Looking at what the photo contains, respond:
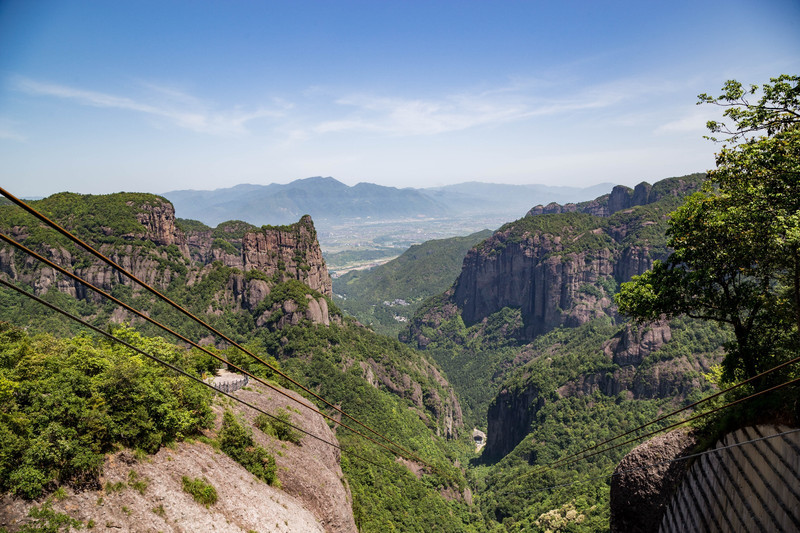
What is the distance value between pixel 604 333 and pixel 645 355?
44796 mm

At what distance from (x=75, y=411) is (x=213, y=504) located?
7.16 metres

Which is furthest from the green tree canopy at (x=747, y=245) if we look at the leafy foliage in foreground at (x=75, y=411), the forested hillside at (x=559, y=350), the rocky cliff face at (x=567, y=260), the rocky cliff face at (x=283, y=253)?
the rocky cliff face at (x=567, y=260)

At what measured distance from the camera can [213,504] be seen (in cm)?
1817

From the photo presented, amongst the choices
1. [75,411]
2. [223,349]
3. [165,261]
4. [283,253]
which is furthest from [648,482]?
[165,261]

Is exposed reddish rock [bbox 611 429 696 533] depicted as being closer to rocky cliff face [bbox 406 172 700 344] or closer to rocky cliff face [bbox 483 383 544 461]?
rocky cliff face [bbox 483 383 544 461]

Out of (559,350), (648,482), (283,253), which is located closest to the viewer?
(648,482)

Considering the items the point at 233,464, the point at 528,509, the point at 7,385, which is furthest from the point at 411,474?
the point at 7,385

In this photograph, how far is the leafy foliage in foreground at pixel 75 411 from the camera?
14.0 metres

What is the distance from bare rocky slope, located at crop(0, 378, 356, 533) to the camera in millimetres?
14695

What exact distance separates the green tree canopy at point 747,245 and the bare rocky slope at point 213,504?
21.6 metres

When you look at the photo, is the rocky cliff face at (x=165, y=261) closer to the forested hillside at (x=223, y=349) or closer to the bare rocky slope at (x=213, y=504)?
the forested hillside at (x=223, y=349)

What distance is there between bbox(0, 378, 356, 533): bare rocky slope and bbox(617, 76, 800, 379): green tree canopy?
2163 cm

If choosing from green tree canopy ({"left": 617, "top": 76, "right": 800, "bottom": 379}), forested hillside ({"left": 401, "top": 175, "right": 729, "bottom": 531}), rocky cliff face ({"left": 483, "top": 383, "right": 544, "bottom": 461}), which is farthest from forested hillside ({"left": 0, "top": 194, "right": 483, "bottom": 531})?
green tree canopy ({"left": 617, "top": 76, "right": 800, "bottom": 379})

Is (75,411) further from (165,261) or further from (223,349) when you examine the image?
(165,261)
